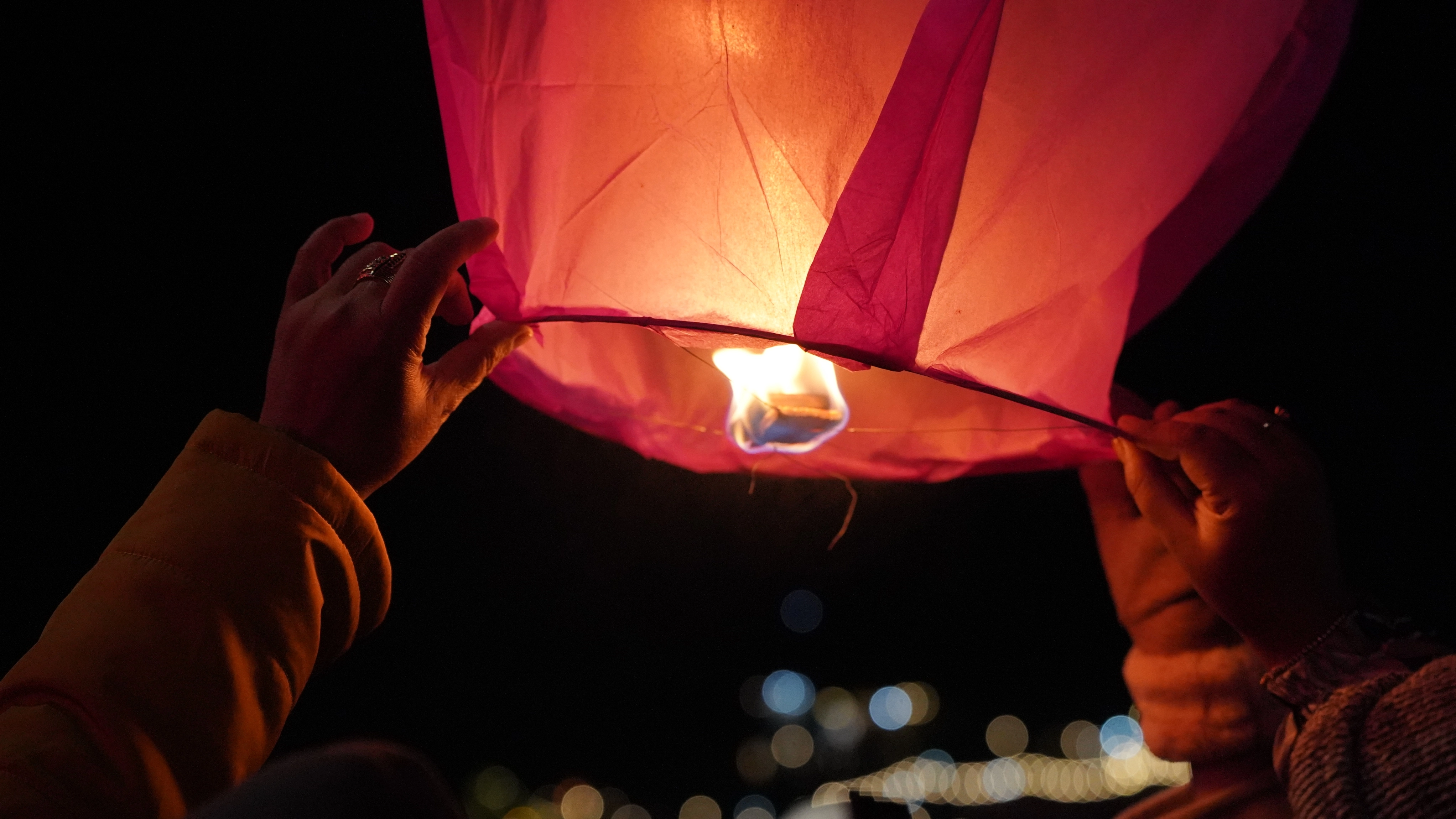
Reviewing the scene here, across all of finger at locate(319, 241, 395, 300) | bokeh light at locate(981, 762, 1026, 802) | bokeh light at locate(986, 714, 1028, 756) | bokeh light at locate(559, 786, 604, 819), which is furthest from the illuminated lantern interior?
bokeh light at locate(559, 786, 604, 819)

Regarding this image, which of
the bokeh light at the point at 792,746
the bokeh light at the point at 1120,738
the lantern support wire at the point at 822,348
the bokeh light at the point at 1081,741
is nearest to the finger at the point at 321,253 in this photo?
the lantern support wire at the point at 822,348

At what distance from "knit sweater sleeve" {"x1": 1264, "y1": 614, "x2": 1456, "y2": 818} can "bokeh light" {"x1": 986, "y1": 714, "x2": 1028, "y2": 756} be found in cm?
709

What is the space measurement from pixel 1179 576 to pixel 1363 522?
80 cm

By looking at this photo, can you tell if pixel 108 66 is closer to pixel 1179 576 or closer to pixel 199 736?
pixel 199 736

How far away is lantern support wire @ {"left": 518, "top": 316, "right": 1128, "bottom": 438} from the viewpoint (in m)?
0.59

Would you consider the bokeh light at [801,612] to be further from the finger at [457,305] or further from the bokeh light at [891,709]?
the finger at [457,305]

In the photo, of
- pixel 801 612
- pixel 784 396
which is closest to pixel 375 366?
pixel 784 396

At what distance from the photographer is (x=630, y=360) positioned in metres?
0.95

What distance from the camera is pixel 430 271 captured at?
717 millimetres

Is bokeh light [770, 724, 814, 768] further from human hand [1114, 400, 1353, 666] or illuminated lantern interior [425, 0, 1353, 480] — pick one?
illuminated lantern interior [425, 0, 1353, 480]

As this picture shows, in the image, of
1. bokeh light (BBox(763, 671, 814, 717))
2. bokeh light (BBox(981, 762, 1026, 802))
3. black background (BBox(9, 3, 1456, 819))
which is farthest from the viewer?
bokeh light (BBox(763, 671, 814, 717))

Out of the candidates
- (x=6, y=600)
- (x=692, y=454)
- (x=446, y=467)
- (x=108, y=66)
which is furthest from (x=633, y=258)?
(x=446, y=467)

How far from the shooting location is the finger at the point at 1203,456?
79 centimetres

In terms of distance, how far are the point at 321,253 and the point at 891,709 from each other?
792cm
